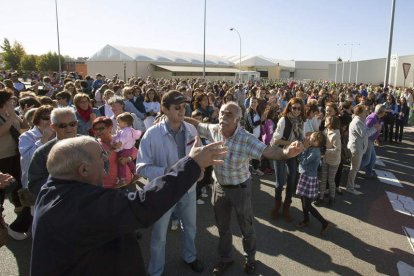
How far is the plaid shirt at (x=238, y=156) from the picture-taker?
3.41 meters

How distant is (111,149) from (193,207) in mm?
1406

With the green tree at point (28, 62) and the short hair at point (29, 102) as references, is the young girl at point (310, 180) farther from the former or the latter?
the green tree at point (28, 62)

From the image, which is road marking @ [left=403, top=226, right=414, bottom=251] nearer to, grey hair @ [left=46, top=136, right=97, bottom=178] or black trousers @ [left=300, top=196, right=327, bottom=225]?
black trousers @ [left=300, top=196, right=327, bottom=225]

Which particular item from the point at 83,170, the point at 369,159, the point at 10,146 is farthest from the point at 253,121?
the point at 83,170

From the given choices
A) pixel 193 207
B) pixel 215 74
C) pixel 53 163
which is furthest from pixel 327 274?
pixel 215 74

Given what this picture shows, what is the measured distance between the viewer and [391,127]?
39.4 ft

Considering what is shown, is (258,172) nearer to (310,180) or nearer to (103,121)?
(310,180)

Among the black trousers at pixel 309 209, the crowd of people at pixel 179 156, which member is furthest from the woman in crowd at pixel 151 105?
the black trousers at pixel 309 209

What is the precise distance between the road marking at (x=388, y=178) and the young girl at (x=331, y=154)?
2.26m

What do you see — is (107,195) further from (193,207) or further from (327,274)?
(327,274)

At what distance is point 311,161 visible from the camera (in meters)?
5.20

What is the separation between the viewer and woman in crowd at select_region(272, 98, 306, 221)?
16.3ft

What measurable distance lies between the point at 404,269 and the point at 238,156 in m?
2.63

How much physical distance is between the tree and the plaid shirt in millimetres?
67966
